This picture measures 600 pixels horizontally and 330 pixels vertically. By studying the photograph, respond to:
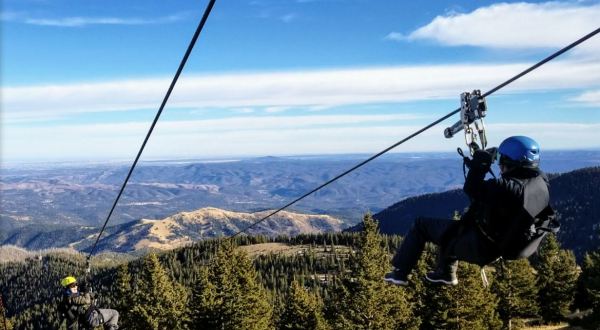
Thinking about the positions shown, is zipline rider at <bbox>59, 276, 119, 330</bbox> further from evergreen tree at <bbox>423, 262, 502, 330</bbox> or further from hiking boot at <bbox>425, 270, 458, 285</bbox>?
evergreen tree at <bbox>423, 262, 502, 330</bbox>

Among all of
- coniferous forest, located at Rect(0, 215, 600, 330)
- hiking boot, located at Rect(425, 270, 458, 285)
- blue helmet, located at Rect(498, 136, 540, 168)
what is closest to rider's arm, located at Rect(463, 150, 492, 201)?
blue helmet, located at Rect(498, 136, 540, 168)

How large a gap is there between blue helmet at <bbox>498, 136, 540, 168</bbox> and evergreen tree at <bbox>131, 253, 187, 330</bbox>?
3977cm

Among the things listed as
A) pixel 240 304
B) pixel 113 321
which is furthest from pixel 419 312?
pixel 113 321

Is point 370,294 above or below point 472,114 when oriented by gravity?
below

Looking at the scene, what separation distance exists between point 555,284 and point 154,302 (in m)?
40.8

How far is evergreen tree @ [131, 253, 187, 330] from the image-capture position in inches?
1694

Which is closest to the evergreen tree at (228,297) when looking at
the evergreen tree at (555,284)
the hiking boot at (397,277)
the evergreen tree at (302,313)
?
the evergreen tree at (302,313)

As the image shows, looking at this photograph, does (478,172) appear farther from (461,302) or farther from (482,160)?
(461,302)

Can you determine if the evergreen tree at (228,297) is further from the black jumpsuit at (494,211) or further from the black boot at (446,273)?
the black jumpsuit at (494,211)

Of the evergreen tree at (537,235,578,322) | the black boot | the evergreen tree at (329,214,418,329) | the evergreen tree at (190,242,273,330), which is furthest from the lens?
the evergreen tree at (537,235,578,322)

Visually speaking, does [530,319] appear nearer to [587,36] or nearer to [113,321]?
[113,321]

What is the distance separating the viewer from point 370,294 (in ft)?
105

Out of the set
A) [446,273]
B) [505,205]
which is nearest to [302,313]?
[446,273]

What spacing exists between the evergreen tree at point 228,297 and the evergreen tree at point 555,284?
29856 mm
